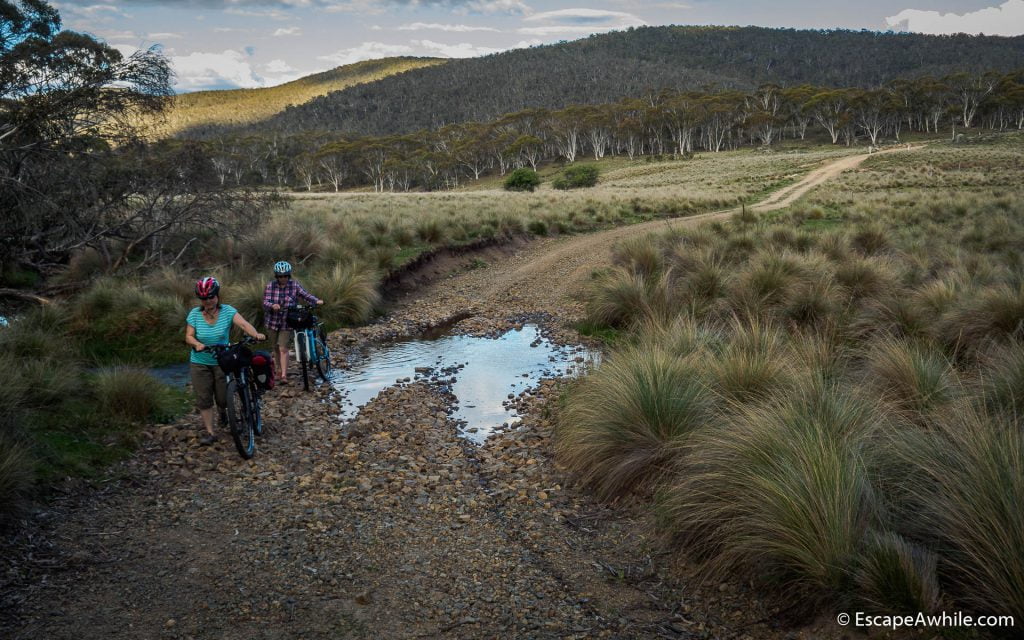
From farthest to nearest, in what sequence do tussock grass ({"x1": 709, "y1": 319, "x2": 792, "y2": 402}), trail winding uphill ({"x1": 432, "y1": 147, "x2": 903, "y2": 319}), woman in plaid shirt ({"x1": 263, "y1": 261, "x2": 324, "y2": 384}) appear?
1. trail winding uphill ({"x1": 432, "y1": 147, "x2": 903, "y2": 319})
2. woman in plaid shirt ({"x1": 263, "y1": 261, "x2": 324, "y2": 384})
3. tussock grass ({"x1": 709, "y1": 319, "x2": 792, "y2": 402})

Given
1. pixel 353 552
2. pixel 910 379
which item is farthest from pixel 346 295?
pixel 910 379

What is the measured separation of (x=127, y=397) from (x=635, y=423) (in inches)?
235

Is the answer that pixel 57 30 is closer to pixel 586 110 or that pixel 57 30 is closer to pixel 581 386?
pixel 581 386

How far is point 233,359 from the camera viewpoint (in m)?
7.01

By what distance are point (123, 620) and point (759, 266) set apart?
11034 millimetres

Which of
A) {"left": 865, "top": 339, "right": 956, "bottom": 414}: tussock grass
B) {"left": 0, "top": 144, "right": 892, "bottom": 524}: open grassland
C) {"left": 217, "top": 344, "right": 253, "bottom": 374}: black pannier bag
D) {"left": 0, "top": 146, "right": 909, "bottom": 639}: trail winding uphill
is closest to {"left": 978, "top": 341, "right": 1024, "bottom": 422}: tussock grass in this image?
{"left": 865, "top": 339, "right": 956, "bottom": 414}: tussock grass

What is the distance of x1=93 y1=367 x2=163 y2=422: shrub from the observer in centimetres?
781

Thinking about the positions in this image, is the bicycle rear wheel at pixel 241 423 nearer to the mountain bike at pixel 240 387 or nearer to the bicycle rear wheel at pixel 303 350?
the mountain bike at pixel 240 387

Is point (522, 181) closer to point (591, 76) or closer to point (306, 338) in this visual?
point (306, 338)

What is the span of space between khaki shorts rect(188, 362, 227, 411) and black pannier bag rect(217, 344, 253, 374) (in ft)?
0.92

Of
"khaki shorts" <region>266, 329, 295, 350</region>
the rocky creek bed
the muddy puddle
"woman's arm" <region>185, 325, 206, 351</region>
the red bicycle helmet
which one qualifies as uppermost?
the red bicycle helmet

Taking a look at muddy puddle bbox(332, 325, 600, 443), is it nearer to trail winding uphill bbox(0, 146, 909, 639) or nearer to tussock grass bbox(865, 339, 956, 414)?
trail winding uphill bbox(0, 146, 909, 639)

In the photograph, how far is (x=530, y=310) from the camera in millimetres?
14969

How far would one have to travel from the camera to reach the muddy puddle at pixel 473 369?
352 inches
